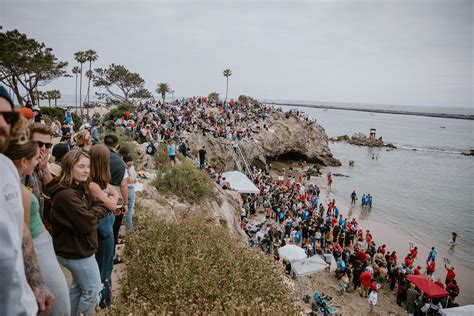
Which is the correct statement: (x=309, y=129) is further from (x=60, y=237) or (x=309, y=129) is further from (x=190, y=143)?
(x=60, y=237)

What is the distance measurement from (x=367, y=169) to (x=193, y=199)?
40748 millimetres

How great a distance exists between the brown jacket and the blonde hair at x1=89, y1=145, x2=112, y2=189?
463mm

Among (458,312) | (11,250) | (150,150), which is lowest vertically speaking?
(458,312)

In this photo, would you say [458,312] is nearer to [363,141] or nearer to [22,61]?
[22,61]

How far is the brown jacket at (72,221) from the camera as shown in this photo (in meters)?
3.06

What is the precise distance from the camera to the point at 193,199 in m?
13.0

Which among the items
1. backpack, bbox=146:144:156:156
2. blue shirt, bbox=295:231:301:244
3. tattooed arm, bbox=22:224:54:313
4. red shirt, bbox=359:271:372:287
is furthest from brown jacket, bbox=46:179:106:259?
blue shirt, bbox=295:231:301:244

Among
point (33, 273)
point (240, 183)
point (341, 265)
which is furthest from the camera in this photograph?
point (240, 183)

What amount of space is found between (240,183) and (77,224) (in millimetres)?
16969

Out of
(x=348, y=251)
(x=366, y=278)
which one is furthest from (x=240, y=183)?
(x=366, y=278)

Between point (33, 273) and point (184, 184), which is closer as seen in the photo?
point (33, 273)

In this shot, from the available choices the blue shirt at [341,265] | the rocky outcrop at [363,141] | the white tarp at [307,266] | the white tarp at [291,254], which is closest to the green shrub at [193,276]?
the white tarp at [291,254]

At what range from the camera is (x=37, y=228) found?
98.0 inches

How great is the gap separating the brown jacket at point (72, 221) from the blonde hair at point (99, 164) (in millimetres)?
463
